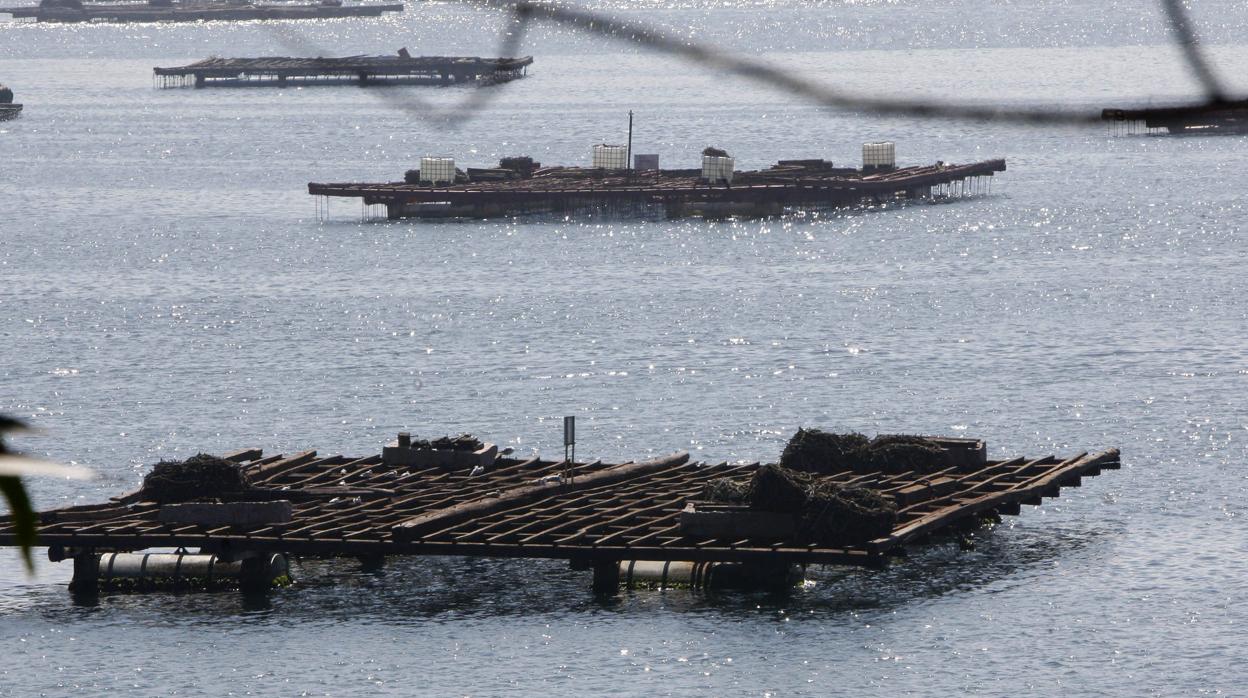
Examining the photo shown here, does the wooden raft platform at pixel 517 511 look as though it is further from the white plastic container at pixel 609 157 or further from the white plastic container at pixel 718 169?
the white plastic container at pixel 609 157

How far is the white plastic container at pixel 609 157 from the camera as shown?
162625mm

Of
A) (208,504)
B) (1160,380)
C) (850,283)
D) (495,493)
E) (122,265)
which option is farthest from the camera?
(122,265)

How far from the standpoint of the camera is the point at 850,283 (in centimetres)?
11675

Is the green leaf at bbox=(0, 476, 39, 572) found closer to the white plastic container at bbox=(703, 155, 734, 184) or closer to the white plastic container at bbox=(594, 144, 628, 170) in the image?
the white plastic container at bbox=(703, 155, 734, 184)

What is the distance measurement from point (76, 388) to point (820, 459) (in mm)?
39373

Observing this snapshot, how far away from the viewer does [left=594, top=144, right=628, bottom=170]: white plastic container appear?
163m

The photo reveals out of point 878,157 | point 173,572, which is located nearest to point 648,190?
point 878,157

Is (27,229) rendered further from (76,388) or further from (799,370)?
(799,370)

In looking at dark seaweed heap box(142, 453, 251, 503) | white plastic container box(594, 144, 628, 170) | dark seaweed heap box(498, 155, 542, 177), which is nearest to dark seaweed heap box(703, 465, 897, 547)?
dark seaweed heap box(142, 453, 251, 503)

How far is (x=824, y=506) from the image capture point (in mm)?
46219

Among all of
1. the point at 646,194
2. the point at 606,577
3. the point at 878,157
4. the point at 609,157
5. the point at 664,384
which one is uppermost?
Result: the point at 878,157

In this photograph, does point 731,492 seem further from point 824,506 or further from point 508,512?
point 508,512

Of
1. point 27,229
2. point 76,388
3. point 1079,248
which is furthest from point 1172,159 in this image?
point 76,388

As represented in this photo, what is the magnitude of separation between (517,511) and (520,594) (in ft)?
14.5
